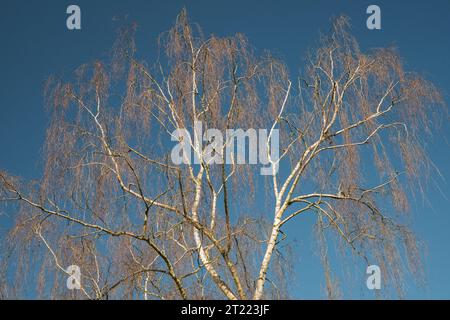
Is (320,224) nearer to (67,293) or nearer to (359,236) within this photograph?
(359,236)

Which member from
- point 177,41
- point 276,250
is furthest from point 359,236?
point 177,41

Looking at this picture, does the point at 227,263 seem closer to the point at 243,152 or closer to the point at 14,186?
the point at 243,152

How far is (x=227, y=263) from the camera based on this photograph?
6.47 metres

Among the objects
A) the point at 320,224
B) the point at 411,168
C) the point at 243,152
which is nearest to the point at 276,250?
the point at 320,224

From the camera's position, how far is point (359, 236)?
683 cm

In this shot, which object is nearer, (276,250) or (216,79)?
(276,250)

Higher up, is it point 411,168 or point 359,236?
point 411,168

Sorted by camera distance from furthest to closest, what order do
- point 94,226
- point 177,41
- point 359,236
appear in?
1. point 177,41
2. point 359,236
3. point 94,226

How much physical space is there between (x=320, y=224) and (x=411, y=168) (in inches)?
42.3

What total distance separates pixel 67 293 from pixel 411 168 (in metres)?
3.75
